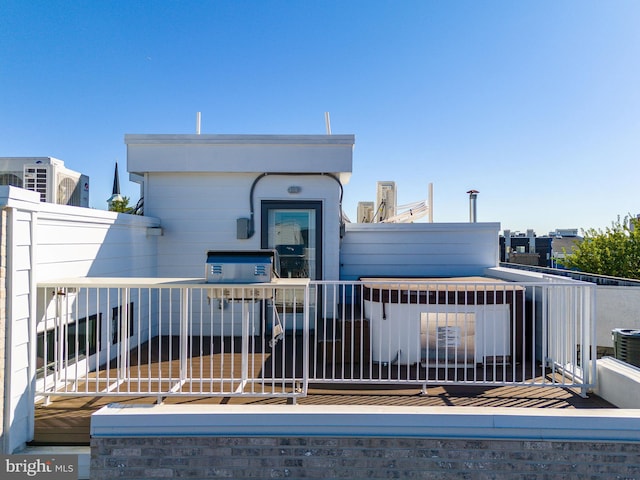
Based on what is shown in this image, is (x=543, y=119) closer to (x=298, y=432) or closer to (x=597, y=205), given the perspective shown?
(x=298, y=432)

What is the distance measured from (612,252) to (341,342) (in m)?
13.6

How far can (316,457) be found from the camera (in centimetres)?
237

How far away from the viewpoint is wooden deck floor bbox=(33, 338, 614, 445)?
281cm

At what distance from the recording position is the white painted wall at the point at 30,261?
2576 millimetres

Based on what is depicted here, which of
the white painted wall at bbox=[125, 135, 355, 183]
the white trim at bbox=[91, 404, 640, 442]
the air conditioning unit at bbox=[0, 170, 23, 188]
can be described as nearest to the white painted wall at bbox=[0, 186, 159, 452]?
the white trim at bbox=[91, 404, 640, 442]

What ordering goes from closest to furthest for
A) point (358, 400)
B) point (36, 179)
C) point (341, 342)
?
point (358, 400)
point (341, 342)
point (36, 179)

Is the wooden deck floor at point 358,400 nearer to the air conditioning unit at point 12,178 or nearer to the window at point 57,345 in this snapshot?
the window at point 57,345

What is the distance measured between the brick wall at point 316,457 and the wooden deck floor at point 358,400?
62 cm

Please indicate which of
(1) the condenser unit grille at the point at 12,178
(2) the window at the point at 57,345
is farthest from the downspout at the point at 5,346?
(1) the condenser unit grille at the point at 12,178

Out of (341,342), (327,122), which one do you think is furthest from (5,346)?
(327,122)

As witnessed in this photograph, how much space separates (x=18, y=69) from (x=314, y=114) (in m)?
8.18

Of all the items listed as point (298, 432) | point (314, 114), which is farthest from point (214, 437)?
point (314, 114)

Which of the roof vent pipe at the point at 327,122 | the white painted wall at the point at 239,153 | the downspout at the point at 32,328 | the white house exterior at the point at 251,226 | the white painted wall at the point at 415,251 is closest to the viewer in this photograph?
the downspout at the point at 32,328

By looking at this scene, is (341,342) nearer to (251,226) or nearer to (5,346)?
(251,226)
